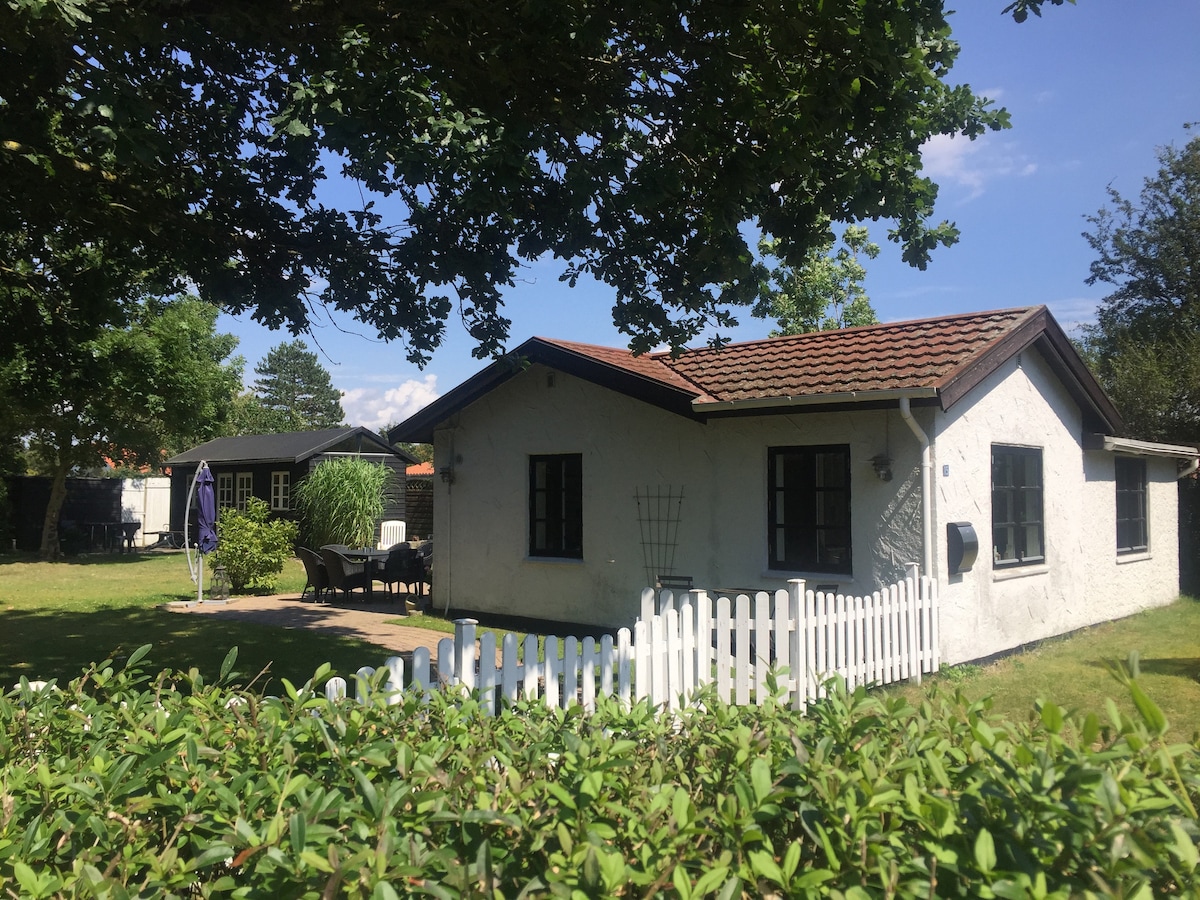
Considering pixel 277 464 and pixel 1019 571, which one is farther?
pixel 277 464

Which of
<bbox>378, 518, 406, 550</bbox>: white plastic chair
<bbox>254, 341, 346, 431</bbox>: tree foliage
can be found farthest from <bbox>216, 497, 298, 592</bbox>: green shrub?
<bbox>254, 341, 346, 431</bbox>: tree foliage

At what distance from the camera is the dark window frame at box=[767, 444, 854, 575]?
33.1ft

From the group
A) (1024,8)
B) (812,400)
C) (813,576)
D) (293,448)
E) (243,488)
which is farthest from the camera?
(243,488)

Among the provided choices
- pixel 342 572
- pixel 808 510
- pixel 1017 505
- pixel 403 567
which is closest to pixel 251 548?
pixel 342 572

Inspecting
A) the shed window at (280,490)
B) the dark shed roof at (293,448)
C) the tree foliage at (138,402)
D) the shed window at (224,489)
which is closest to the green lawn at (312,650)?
the tree foliage at (138,402)

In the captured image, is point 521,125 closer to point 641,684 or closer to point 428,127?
point 428,127

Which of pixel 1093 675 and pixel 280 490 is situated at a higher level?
pixel 280 490

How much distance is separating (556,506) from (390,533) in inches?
518

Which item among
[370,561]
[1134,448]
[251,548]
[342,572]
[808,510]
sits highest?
[1134,448]

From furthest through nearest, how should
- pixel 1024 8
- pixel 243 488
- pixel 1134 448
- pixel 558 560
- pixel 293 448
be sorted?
1. pixel 243 488
2. pixel 293 448
3. pixel 1134 448
4. pixel 558 560
5. pixel 1024 8

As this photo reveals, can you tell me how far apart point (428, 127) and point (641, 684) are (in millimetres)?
4904

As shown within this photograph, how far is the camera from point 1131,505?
1405 centimetres

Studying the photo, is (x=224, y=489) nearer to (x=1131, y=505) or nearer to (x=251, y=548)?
(x=251, y=548)

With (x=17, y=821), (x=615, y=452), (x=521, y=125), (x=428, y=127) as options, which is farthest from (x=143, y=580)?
(x=17, y=821)
